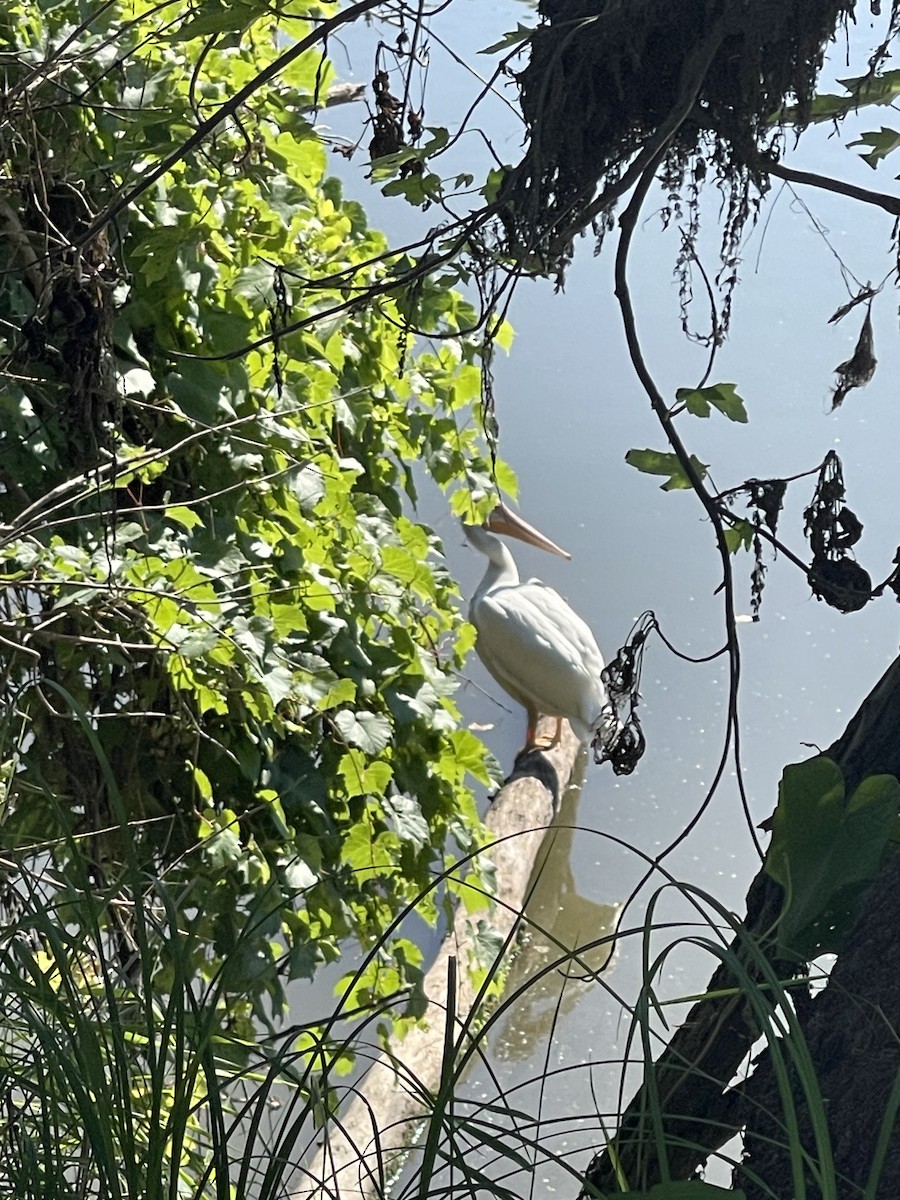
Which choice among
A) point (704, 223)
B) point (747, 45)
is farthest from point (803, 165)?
point (747, 45)

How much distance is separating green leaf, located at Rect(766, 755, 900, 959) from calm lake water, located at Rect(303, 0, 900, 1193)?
156 centimetres

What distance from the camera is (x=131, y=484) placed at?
48.1 inches

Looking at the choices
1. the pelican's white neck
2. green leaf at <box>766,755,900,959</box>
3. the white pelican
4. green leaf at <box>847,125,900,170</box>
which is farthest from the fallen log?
green leaf at <box>847,125,900,170</box>

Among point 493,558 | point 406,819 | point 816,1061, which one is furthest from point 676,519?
point 816,1061

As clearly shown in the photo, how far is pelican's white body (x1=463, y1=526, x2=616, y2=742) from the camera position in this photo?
3068 millimetres

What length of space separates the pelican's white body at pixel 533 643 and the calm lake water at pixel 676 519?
10 cm

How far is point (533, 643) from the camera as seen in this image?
3.06 m

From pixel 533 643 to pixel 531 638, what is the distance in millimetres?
16

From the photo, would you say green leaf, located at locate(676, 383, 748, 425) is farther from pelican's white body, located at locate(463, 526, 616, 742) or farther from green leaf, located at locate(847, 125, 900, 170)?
pelican's white body, located at locate(463, 526, 616, 742)

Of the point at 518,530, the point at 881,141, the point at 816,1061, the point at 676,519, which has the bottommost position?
the point at 816,1061

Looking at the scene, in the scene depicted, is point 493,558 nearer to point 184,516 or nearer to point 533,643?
point 533,643

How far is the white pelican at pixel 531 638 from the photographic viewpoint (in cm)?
307

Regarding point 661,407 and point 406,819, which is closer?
point 661,407

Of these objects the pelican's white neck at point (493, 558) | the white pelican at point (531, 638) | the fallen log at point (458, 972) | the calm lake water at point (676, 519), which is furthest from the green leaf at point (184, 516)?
the pelican's white neck at point (493, 558)
